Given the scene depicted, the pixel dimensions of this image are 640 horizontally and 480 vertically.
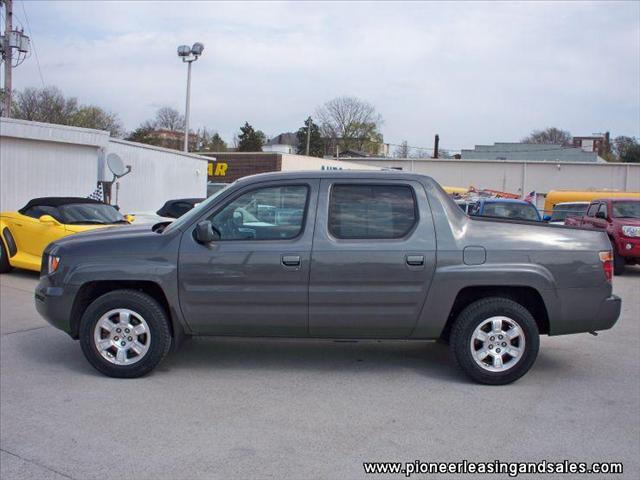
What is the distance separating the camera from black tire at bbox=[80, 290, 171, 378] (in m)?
5.32

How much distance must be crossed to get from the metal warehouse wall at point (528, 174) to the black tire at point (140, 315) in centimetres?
4615

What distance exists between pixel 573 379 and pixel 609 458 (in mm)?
1752

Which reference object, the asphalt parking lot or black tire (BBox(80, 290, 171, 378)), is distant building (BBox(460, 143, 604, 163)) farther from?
black tire (BBox(80, 290, 171, 378))

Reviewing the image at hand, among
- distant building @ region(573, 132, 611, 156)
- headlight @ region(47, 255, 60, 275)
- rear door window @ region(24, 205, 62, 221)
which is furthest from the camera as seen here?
distant building @ region(573, 132, 611, 156)

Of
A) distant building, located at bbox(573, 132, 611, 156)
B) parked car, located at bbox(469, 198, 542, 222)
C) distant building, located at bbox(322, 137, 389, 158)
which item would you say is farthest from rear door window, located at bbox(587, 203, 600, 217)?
distant building, located at bbox(573, 132, 611, 156)

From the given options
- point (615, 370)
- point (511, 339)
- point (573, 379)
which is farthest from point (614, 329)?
point (511, 339)

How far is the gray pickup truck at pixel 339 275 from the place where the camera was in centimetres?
521

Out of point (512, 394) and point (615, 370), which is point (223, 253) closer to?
point (512, 394)

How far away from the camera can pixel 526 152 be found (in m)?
76.8

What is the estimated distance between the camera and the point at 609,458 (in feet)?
13.0

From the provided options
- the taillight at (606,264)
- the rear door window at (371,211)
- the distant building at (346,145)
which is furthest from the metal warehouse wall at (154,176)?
the distant building at (346,145)

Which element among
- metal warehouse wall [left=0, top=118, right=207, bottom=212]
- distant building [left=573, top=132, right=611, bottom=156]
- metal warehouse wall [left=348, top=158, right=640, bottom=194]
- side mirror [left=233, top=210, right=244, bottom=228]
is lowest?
side mirror [left=233, top=210, right=244, bottom=228]

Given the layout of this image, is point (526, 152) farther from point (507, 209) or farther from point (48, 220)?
point (48, 220)

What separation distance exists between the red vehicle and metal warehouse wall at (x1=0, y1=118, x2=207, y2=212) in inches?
491
